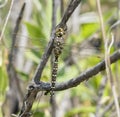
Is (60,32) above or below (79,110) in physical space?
above

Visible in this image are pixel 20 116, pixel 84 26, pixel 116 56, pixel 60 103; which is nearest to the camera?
pixel 116 56

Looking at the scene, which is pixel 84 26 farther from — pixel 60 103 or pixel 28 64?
pixel 60 103

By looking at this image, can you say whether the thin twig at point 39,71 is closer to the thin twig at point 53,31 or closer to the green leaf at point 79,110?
the thin twig at point 53,31

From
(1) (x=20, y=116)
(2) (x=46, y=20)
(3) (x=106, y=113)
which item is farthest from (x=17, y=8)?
(1) (x=20, y=116)

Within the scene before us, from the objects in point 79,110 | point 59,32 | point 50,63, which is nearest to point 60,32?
point 59,32

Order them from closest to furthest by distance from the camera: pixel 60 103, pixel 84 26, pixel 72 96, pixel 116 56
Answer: pixel 116 56
pixel 60 103
pixel 72 96
pixel 84 26

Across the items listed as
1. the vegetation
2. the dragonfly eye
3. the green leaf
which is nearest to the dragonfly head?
the dragonfly eye

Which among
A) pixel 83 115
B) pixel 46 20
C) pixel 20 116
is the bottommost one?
pixel 83 115

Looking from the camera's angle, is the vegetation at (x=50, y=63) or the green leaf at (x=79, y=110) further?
the green leaf at (x=79, y=110)

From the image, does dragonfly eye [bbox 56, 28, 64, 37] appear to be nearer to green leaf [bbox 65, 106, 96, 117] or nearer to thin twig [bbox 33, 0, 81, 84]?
thin twig [bbox 33, 0, 81, 84]

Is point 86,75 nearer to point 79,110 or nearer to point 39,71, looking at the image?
point 39,71

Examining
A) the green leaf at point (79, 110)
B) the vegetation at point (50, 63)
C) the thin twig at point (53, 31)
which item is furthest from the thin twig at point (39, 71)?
the green leaf at point (79, 110)
